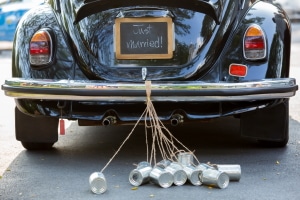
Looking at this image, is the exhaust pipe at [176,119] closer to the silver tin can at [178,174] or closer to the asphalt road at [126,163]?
the asphalt road at [126,163]

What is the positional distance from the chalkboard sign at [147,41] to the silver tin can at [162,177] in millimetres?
1026

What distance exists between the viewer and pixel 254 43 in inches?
231

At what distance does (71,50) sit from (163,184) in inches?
53.7

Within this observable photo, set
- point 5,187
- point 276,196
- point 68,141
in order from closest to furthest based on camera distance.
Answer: point 276,196 < point 5,187 < point 68,141

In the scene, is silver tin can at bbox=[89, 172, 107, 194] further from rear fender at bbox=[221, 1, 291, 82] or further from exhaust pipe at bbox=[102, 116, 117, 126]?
rear fender at bbox=[221, 1, 291, 82]

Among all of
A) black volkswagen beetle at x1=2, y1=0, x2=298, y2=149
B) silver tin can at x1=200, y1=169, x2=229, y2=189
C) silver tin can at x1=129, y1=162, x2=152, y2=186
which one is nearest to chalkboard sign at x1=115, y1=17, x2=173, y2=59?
black volkswagen beetle at x1=2, y1=0, x2=298, y2=149

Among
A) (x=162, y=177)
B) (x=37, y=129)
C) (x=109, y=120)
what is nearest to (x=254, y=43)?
(x=109, y=120)

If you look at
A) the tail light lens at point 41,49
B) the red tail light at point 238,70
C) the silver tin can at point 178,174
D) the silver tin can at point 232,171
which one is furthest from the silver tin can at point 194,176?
the tail light lens at point 41,49

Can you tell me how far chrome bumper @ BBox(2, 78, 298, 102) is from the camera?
5.52 m

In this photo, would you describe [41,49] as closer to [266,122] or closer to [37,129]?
[37,129]

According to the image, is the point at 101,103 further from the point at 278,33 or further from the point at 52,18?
the point at 278,33

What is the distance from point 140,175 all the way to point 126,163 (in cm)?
79

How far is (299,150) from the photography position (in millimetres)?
6410

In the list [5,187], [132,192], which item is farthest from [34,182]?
[132,192]
